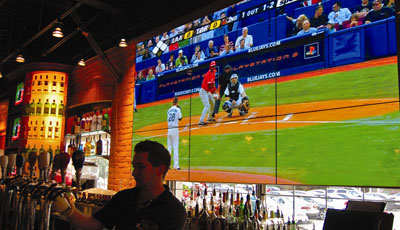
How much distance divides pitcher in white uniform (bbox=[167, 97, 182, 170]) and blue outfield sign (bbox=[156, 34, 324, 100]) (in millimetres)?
183

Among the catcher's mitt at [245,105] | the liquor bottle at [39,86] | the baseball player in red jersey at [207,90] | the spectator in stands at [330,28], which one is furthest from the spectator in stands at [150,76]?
the liquor bottle at [39,86]

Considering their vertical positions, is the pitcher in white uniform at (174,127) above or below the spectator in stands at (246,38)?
below

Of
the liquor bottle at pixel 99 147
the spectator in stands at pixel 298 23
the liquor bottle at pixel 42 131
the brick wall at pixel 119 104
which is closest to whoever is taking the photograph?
the spectator in stands at pixel 298 23

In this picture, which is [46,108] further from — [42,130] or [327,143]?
[327,143]

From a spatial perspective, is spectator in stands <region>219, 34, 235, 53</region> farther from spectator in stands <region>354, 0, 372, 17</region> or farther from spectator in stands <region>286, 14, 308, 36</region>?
spectator in stands <region>354, 0, 372, 17</region>

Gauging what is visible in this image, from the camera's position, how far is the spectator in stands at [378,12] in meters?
2.97

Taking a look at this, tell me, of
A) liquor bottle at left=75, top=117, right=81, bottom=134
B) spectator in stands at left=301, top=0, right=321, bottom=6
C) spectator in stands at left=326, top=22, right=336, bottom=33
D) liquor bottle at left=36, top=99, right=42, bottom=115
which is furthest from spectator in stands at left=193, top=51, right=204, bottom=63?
liquor bottle at left=36, top=99, right=42, bottom=115

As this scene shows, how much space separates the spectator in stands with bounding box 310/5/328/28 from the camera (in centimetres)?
339

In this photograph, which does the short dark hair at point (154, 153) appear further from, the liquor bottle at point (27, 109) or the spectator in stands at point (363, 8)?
the liquor bottle at point (27, 109)

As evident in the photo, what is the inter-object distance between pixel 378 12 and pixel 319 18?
519mm

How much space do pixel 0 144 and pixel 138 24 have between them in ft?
31.9

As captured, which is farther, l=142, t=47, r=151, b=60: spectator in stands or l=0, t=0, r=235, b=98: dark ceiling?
l=142, t=47, r=151, b=60: spectator in stands

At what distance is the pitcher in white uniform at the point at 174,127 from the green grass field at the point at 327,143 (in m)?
0.61

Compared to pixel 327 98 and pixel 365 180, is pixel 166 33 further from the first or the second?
pixel 365 180
